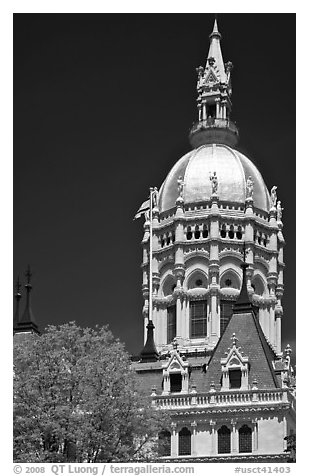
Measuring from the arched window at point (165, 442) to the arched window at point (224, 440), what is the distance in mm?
2935

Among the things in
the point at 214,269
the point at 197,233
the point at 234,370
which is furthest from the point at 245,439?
the point at 197,233

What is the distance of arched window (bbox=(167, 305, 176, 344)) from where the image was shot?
369 feet

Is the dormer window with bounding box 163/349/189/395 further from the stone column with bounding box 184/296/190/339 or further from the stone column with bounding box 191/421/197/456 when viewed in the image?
the stone column with bounding box 184/296/190/339

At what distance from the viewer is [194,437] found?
79562 mm

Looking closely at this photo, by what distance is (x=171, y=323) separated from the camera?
11325 cm

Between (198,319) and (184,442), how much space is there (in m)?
32.3

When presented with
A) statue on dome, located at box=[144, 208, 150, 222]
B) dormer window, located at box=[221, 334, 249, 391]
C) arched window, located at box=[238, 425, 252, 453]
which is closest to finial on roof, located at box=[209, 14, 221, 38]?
dormer window, located at box=[221, 334, 249, 391]

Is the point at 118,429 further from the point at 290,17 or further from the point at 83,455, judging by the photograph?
the point at 290,17

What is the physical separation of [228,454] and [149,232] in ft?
135

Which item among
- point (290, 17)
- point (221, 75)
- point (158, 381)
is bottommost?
point (158, 381)

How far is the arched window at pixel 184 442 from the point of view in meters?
79.4

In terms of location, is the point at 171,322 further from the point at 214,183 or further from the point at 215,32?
the point at 215,32

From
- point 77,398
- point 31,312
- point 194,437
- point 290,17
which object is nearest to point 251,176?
point 31,312

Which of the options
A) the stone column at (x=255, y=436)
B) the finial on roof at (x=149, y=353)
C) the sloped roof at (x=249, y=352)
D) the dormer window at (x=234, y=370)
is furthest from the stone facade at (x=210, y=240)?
the stone column at (x=255, y=436)
